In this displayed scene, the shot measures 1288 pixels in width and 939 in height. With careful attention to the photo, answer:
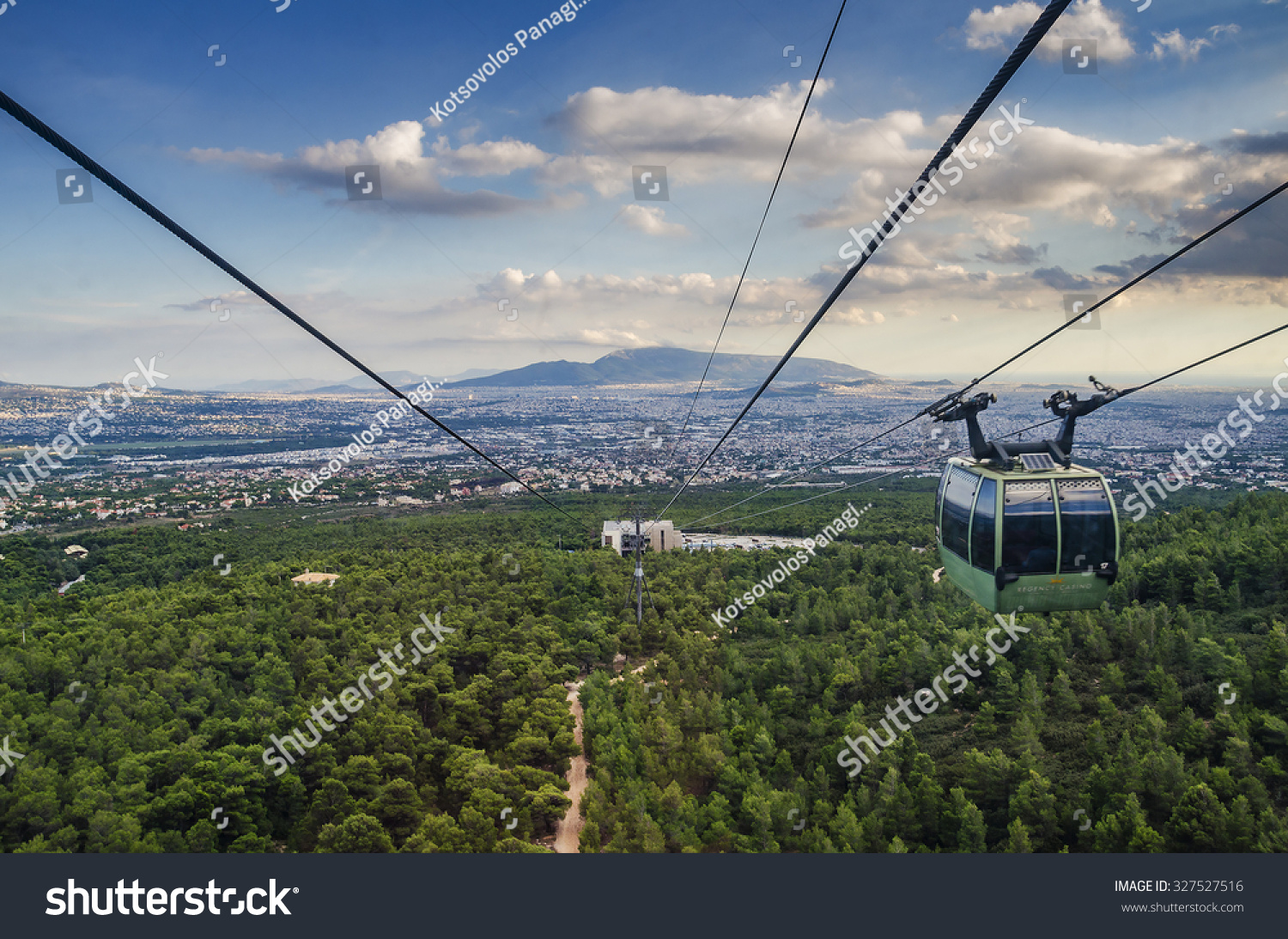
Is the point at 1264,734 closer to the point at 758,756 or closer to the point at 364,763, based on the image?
the point at 758,756
